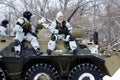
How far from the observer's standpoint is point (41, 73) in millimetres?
15008

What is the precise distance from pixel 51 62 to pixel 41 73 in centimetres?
76

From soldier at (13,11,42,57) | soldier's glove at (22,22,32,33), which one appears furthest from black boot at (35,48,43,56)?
soldier's glove at (22,22,32,33)

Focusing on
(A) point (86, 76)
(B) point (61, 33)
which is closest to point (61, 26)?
(B) point (61, 33)

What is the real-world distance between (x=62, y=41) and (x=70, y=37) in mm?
376

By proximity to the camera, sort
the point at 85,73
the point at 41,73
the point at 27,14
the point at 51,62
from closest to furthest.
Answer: the point at 41,73
the point at 85,73
the point at 27,14
the point at 51,62

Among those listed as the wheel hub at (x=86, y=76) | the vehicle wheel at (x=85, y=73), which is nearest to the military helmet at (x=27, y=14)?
the vehicle wheel at (x=85, y=73)

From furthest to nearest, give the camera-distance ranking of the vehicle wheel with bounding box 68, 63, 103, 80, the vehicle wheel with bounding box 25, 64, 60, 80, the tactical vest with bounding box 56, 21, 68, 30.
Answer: the tactical vest with bounding box 56, 21, 68, 30, the vehicle wheel with bounding box 68, 63, 103, 80, the vehicle wheel with bounding box 25, 64, 60, 80

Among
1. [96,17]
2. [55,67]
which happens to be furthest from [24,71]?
[96,17]

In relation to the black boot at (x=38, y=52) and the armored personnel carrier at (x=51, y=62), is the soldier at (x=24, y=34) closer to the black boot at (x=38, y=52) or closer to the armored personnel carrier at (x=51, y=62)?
the black boot at (x=38, y=52)

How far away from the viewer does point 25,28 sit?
50.2ft

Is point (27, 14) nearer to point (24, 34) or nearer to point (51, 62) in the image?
point (24, 34)

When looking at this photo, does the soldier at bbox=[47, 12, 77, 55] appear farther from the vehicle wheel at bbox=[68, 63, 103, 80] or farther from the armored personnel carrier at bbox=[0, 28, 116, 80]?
the vehicle wheel at bbox=[68, 63, 103, 80]

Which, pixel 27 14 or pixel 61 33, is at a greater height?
pixel 27 14

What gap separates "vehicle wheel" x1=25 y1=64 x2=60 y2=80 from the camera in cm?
1499
